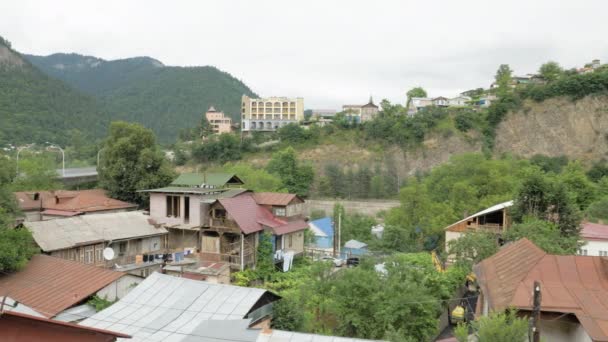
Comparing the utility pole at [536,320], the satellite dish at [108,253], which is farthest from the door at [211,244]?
the utility pole at [536,320]

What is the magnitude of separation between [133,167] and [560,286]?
87.6 ft

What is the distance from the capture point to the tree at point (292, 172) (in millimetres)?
59906

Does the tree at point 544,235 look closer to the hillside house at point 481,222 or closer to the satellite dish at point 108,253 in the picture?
the hillside house at point 481,222

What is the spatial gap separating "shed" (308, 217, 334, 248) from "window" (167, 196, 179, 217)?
13077 millimetres

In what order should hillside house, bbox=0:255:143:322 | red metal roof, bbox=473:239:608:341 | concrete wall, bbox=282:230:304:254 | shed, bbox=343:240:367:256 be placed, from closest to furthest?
1. red metal roof, bbox=473:239:608:341
2. hillside house, bbox=0:255:143:322
3. concrete wall, bbox=282:230:304:254
4. shed, bbox=343:240:367:256

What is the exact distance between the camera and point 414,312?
1477 cm

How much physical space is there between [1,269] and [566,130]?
244 feet

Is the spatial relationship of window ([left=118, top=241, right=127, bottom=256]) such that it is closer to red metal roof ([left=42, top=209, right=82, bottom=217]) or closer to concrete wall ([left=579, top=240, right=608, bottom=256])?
red metal roof ([left=42, top=209, right=82, bottom=217])

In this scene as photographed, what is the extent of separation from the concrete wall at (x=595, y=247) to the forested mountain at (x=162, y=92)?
303ft

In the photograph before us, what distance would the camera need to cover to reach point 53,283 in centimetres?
1521

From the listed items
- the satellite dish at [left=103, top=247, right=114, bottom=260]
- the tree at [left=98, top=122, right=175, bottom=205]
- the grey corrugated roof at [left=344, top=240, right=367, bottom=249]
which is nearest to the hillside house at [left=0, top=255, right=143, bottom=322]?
the satellite dish at [left=103, top=247, right=114, bottom=260]

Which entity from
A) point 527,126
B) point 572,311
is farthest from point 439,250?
point 527,126

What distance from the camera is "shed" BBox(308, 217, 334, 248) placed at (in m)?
35.3

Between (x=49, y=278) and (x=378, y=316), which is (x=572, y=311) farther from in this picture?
(x=49, y=278)
